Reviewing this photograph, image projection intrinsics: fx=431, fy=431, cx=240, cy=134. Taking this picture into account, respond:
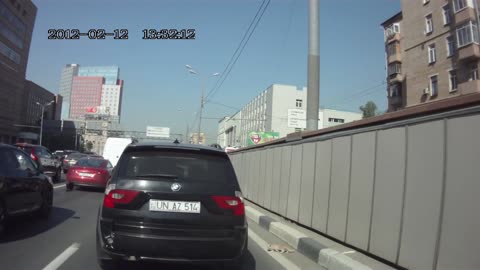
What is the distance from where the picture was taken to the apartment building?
27.9 meters

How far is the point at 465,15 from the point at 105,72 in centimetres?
14961

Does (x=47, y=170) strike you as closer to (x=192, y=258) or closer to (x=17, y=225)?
(x=17, y=225)

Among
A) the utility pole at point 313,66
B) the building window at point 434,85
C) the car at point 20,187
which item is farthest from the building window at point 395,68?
the car at point 20,187

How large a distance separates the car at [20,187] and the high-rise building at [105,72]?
158183mm

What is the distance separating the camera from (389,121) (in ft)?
19.4

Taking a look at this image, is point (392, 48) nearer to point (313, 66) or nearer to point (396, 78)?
point (396, 78)

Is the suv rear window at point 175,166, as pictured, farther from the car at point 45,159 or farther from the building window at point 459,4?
the building window at point 459,4

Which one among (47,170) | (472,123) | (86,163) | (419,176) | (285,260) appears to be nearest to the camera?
(472,123)

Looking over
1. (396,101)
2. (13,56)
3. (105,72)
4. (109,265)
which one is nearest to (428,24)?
(396,101)

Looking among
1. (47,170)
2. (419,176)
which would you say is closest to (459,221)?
(419,176)

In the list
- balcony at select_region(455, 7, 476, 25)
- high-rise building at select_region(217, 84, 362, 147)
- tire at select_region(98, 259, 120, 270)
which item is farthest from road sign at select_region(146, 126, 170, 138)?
tire at select_region(98, 259, 120, 270)

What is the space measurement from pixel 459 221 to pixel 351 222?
2.38 meters

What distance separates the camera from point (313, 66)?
1129cm

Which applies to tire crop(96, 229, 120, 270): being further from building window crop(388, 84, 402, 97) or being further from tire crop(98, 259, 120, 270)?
building window crop(388, 84, 402, 97)
